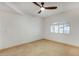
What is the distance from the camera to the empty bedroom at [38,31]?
2.72 m

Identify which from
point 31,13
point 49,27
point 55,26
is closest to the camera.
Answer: point 55,26

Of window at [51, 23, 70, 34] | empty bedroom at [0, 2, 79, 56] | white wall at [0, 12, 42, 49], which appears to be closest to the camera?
window at [51, 23, 70, 34]

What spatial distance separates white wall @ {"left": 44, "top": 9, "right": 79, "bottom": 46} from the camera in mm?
2750

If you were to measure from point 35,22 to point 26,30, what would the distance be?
0.45m

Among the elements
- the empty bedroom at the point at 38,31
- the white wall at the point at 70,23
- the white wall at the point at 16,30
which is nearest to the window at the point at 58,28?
the empty bedroom at the point at 38,31

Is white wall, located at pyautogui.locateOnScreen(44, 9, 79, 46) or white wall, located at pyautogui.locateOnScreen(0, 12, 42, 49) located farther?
white wall, located at pyautogui.locateOnScreen(0, 12, 42, 49)

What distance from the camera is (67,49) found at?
316 centimetres

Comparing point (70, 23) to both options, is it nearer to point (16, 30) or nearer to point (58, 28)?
point (58, 28)

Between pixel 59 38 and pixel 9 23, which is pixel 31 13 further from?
pixel 59 38

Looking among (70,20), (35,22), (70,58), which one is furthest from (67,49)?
(70,58)

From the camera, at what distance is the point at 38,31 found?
274 cm

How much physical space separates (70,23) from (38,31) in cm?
119

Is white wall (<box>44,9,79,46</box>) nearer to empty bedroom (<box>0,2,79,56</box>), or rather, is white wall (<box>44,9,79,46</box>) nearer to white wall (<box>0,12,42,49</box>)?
empty bedroom (<box>0,2,79,56</box>)

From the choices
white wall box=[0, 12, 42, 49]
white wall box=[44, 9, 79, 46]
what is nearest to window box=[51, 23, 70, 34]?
white wall box=[44, 9, 79, 46]
